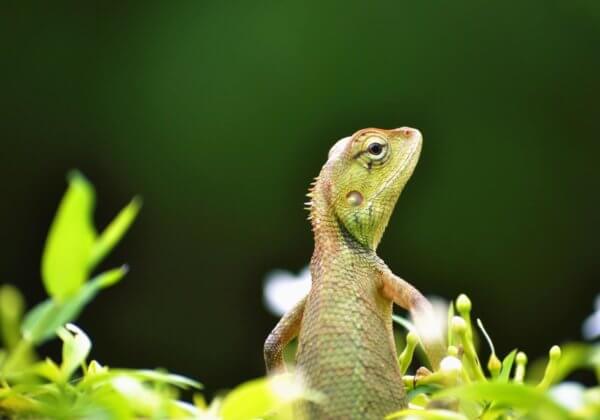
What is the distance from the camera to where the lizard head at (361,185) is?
1.37m

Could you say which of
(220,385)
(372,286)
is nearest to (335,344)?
(372,286)

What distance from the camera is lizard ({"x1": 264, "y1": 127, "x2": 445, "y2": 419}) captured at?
1.03 m

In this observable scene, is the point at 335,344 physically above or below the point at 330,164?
below

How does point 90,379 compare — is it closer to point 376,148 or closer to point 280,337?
point 280,337

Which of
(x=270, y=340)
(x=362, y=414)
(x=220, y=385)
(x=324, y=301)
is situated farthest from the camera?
(x=220, y=385)

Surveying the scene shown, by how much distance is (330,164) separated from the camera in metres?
1.40

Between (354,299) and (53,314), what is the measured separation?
640 millimetres

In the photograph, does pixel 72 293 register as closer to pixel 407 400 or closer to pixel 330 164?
pixel 407 400

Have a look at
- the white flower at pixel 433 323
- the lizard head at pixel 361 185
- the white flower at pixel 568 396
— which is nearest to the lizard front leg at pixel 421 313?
the white flower at pixel 433 323

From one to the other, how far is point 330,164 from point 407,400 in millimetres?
461

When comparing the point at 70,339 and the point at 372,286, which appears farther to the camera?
the point at 372,286

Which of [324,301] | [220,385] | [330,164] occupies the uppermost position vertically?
[220,385]

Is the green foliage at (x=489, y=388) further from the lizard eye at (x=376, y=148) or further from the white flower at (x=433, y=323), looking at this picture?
the lizard eye at (x=376, y=148)

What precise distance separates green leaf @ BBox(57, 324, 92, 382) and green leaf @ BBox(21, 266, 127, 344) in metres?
0.17
